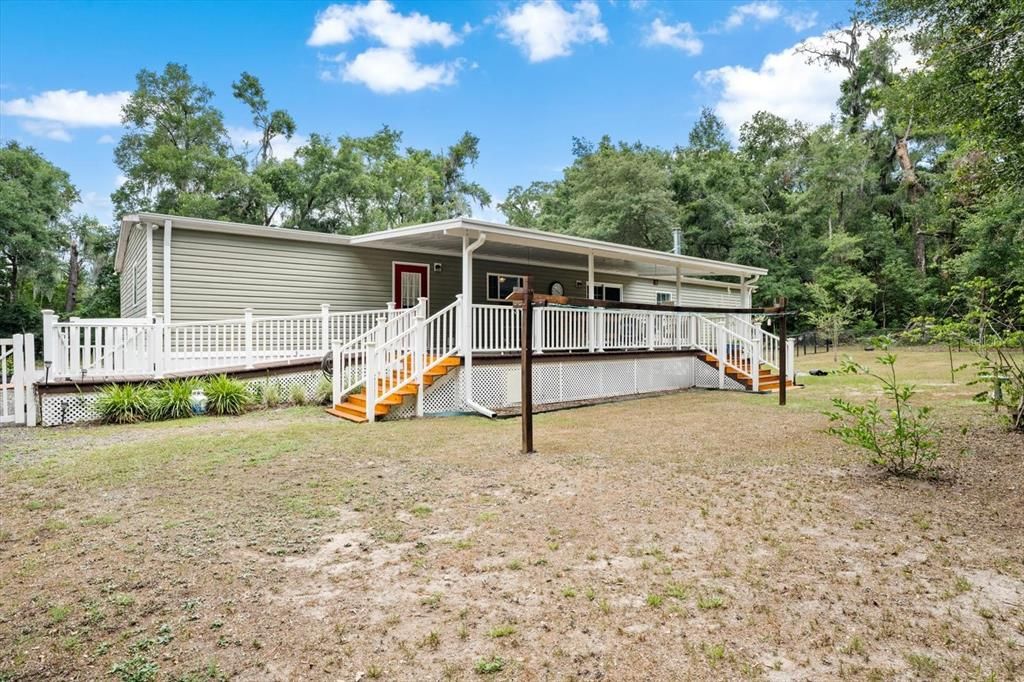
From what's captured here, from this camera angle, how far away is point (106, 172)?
93.0 ft

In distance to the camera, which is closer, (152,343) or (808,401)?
(152,343)

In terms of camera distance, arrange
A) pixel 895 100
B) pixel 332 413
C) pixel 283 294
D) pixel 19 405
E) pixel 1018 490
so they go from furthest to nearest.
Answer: pixel 283 294 < pixel 895 100 < pixel 332 413 < pixel 19 405 < pixel 1018 490

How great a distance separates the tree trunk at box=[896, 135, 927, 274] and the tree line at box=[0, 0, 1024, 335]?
0.09m

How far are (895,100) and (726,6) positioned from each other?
52.0 feet

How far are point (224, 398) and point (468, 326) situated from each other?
4.04m

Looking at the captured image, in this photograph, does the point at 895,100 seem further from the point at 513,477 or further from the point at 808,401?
the point at 513,477

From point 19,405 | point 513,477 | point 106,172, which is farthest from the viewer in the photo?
point 106,172

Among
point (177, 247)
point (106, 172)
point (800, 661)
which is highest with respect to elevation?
point (106, 172)

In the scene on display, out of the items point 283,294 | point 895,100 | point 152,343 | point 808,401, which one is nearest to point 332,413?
point 152,343

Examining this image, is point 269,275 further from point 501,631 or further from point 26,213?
point 26,213

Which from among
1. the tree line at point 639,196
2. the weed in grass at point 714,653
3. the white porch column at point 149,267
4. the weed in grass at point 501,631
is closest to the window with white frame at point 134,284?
the white porch column at point 149,267

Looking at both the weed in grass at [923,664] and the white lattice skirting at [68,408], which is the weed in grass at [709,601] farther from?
the white lattice skirting at [68,408]

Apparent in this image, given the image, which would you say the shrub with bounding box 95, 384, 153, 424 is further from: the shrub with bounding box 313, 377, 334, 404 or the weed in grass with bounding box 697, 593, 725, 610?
the weed in grass with bounding box 697, 593, 725, 610

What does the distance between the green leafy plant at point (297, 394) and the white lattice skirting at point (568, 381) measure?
207 cm
